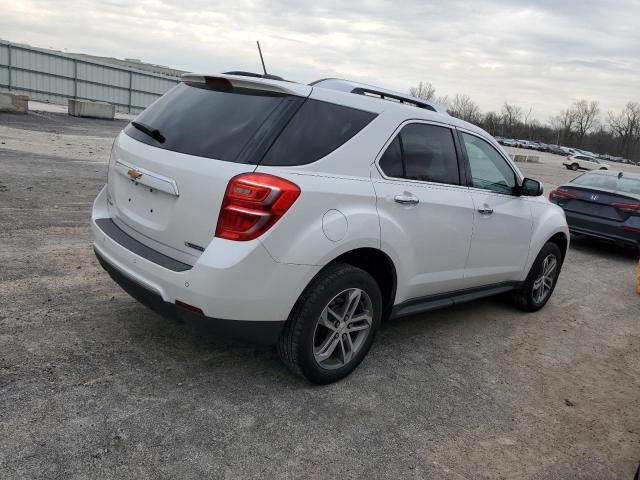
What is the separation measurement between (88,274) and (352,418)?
289cm

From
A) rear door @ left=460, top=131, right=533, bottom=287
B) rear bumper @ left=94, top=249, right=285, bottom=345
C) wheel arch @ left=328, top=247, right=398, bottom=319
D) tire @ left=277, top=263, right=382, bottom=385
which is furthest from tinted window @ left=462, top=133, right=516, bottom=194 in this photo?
rear bumper @ left=94, top=249, right=285, bottom=345

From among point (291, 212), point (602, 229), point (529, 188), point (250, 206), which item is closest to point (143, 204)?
point (250, 206)

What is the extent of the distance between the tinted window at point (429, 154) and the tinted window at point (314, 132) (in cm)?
43

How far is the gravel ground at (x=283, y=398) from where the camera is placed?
2740 millimetres

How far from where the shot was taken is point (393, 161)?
3.66 m

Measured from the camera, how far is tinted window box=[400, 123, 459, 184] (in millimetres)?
3803

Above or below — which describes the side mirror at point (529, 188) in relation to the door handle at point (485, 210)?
above

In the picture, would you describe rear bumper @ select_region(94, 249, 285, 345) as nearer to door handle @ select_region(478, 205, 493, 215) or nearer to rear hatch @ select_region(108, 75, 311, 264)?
rear hatch @ select_region(108, 75, 311, 264)

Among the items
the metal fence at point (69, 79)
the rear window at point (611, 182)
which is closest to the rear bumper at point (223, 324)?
the rear window at point (611, 182)

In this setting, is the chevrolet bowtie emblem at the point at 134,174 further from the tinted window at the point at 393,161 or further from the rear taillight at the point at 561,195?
the rear taillight at the point at 561,195

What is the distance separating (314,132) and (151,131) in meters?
1.06

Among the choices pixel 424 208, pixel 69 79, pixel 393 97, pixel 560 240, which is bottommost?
pixel 560 240

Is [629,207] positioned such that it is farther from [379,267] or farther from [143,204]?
[143,204]

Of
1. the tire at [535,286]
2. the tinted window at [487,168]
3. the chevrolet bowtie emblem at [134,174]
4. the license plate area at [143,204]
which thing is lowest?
the tire at [535,286]
